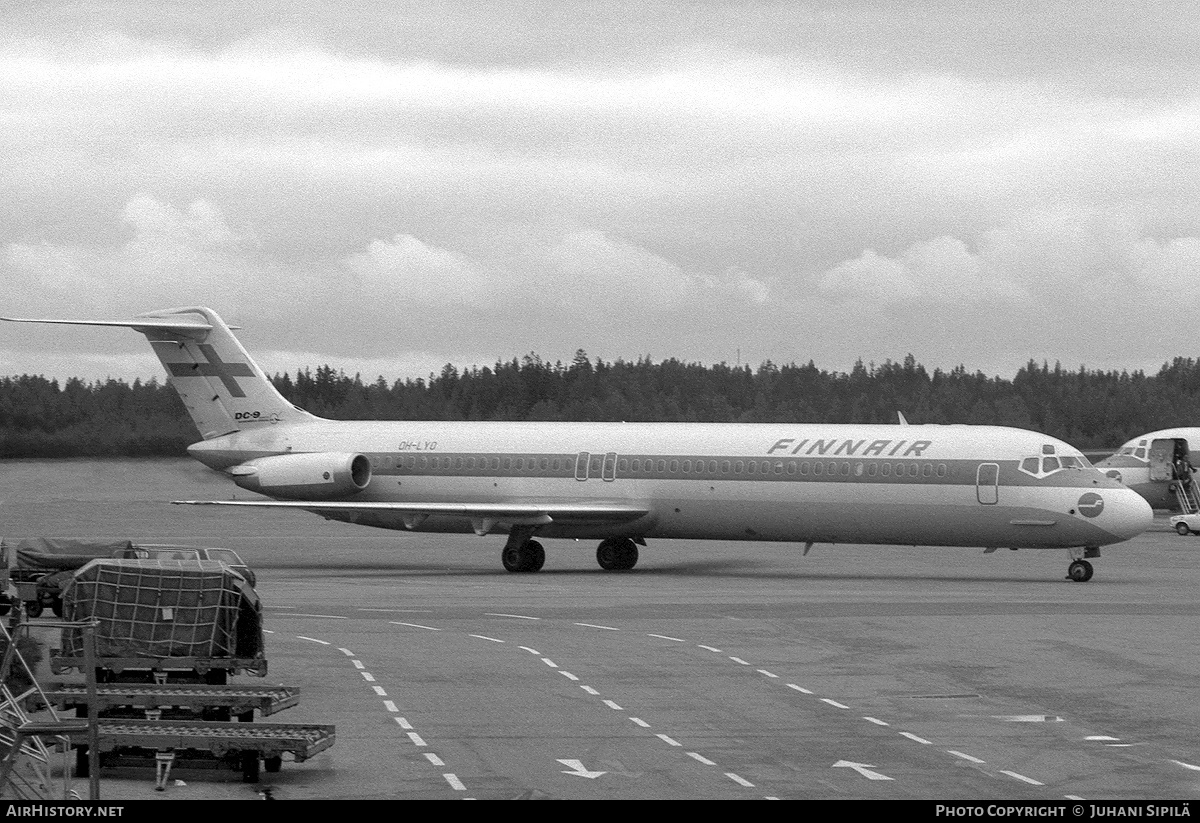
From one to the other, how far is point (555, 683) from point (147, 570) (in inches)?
229

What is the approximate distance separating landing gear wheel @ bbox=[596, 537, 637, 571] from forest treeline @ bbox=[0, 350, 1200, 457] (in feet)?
72.0

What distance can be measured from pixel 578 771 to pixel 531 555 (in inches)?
1222

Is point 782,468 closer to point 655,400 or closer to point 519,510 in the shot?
point 519,510

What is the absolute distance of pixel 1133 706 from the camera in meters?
21.2

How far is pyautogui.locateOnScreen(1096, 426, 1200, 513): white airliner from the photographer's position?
69.4 m

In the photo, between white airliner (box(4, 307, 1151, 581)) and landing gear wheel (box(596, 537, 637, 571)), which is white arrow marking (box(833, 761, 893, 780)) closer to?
white airliner (box(4, 307, 1151, 581))

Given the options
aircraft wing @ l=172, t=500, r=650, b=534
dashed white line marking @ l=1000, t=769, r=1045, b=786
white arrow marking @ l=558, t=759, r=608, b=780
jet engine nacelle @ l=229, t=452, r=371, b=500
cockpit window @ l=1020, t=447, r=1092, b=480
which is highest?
cockpit window @ l=1020, t=447, r=1092, b=480

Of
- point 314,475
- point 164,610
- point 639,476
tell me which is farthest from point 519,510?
point 164,610

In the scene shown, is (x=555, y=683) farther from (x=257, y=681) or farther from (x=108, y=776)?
(x=108, y=776)

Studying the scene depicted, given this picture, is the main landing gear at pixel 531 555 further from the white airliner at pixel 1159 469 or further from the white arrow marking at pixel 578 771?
the white arrow marking at pixel 578 771

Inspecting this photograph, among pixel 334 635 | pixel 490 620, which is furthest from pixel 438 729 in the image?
pixel 490 620

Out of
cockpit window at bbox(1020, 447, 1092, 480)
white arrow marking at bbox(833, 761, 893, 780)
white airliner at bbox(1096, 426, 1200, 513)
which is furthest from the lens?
white airliner at bbox(1096, 426, 1200, 513)

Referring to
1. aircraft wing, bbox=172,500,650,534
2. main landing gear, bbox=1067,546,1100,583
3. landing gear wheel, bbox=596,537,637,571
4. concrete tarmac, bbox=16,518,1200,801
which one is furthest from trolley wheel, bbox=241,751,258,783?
landing gear wheel, bbox=596,537,637,571

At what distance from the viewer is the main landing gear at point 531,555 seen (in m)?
47.4
